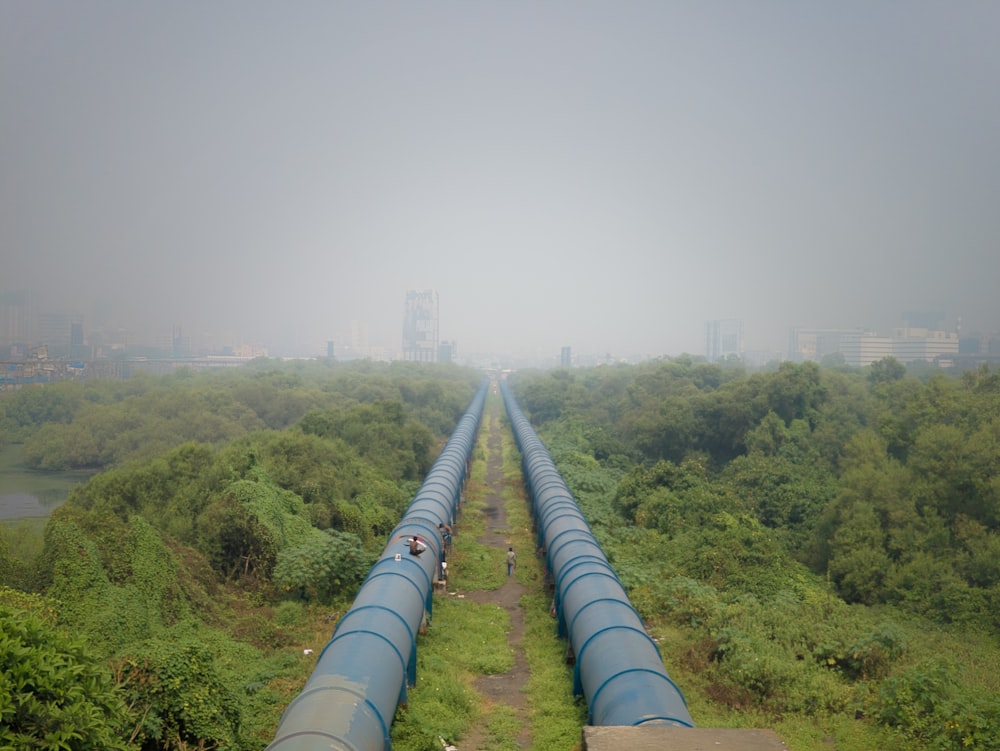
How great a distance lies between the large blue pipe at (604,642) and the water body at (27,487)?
740 inches

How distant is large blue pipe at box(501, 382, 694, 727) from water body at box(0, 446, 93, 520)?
18791 millimetres

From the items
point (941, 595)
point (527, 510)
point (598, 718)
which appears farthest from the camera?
point (527, 510)

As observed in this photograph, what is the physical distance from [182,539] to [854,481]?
59.1 feet

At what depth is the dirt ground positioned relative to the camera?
341 inches

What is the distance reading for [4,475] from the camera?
3062cm

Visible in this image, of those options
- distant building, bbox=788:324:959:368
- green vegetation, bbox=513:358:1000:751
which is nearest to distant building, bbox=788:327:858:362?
distant building, bbox=788:324:959:368

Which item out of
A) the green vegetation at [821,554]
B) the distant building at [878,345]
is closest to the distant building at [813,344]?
the distant building at [878,345]

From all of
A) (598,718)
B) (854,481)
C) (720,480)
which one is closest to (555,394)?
(720,480)

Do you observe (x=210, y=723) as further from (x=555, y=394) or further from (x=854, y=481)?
(x=555, y=394)

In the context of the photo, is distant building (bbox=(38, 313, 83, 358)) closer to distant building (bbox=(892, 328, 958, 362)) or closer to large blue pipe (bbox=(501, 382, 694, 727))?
large blue pipe (bbox=(501, 382, 694, 727))

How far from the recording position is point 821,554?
17.7 m

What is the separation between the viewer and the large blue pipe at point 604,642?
6.81 metres

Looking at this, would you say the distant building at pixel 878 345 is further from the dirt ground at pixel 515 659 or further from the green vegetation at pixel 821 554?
the dirt ground at pixel 515 659

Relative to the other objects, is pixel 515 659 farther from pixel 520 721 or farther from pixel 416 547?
pixel 416 547
